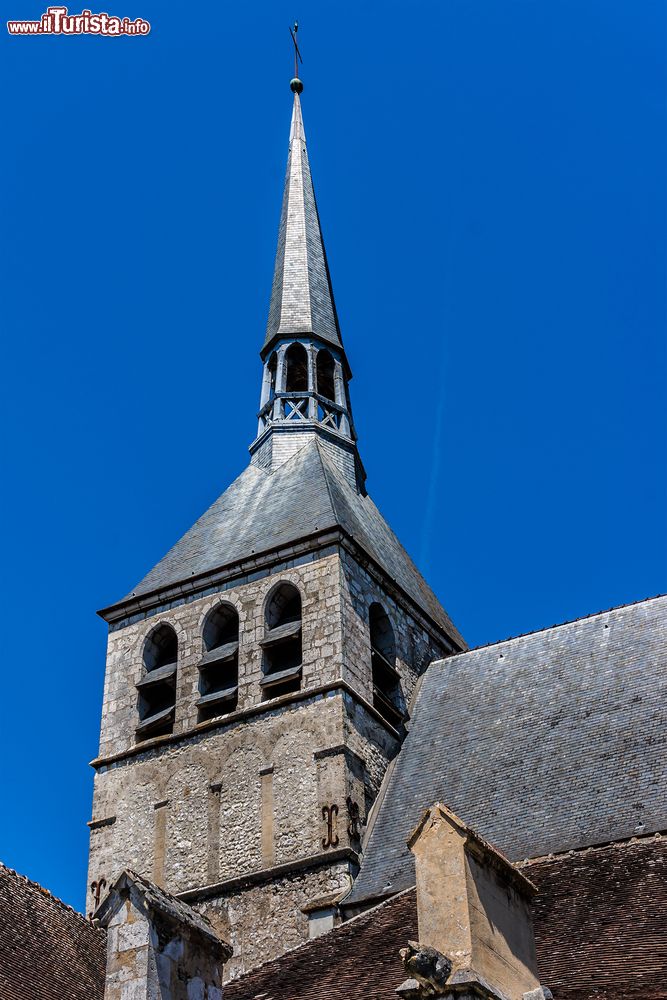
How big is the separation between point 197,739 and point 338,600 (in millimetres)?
2684

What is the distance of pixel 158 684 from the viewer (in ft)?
66.8

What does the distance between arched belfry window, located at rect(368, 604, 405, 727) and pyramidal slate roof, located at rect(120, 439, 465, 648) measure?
75 cm

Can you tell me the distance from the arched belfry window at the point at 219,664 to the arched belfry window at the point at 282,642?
51 cm

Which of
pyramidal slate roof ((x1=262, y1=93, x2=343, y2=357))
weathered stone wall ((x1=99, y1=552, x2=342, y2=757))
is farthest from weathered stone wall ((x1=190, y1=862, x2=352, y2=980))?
pyramidal slate roof ((x1=262, y1=93, x2=343, y2=357))

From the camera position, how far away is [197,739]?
19.0m

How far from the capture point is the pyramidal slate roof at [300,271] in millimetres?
26125

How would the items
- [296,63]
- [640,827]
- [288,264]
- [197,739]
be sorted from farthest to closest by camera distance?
[296,63] → [288,264] → [197,739] → [640,827]

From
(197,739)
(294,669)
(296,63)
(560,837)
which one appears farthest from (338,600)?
(296,63)

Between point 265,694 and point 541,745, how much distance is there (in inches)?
152

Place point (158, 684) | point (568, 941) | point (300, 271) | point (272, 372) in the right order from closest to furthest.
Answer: point (568, 941)
point (158, 684)
point (272, 372)
point (300, 271)

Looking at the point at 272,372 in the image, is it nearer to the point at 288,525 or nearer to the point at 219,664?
the point at 288,525

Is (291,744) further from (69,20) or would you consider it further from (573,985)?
(69,20)

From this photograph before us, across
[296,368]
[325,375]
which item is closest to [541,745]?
[325,375]

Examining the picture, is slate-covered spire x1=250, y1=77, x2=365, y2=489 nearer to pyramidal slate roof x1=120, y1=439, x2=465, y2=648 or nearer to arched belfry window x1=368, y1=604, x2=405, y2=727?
pyramidal slate roof x1=120, y1=439, x2=465, y2=648
